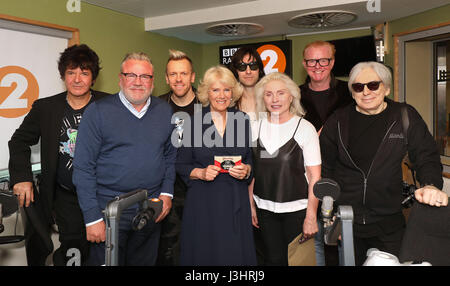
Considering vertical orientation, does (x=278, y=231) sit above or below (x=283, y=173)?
below

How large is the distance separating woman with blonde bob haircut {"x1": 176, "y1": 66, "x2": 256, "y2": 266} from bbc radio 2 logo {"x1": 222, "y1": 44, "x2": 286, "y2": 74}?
2249 mm

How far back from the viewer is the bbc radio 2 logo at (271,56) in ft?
14.6

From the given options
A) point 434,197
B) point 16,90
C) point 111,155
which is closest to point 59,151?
point 111,155

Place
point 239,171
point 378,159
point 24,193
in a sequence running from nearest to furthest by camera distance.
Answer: point 378,159 < point 239,171 < point 24,193

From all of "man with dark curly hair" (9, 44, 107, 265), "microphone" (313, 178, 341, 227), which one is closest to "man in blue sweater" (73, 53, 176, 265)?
"man with dark curly hair" (9, 44, 107, 265)

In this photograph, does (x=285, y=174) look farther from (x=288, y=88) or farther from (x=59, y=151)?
(x=59, y=151)

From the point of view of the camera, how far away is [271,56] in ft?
14.8

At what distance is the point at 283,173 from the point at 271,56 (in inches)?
105

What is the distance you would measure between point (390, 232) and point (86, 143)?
180cm

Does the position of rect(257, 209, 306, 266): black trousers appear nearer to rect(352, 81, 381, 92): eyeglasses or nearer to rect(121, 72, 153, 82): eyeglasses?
rect(352, 81, 381, 92): eyeglasses

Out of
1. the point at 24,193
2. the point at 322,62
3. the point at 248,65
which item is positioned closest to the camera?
the point at 24,193

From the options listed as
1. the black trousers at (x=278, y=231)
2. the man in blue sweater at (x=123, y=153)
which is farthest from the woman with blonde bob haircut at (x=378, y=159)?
the man in blue sweater at (x=123, y=153)

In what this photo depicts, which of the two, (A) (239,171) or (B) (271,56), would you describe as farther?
(B) (271,56)

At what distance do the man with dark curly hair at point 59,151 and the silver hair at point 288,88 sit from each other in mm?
1149
